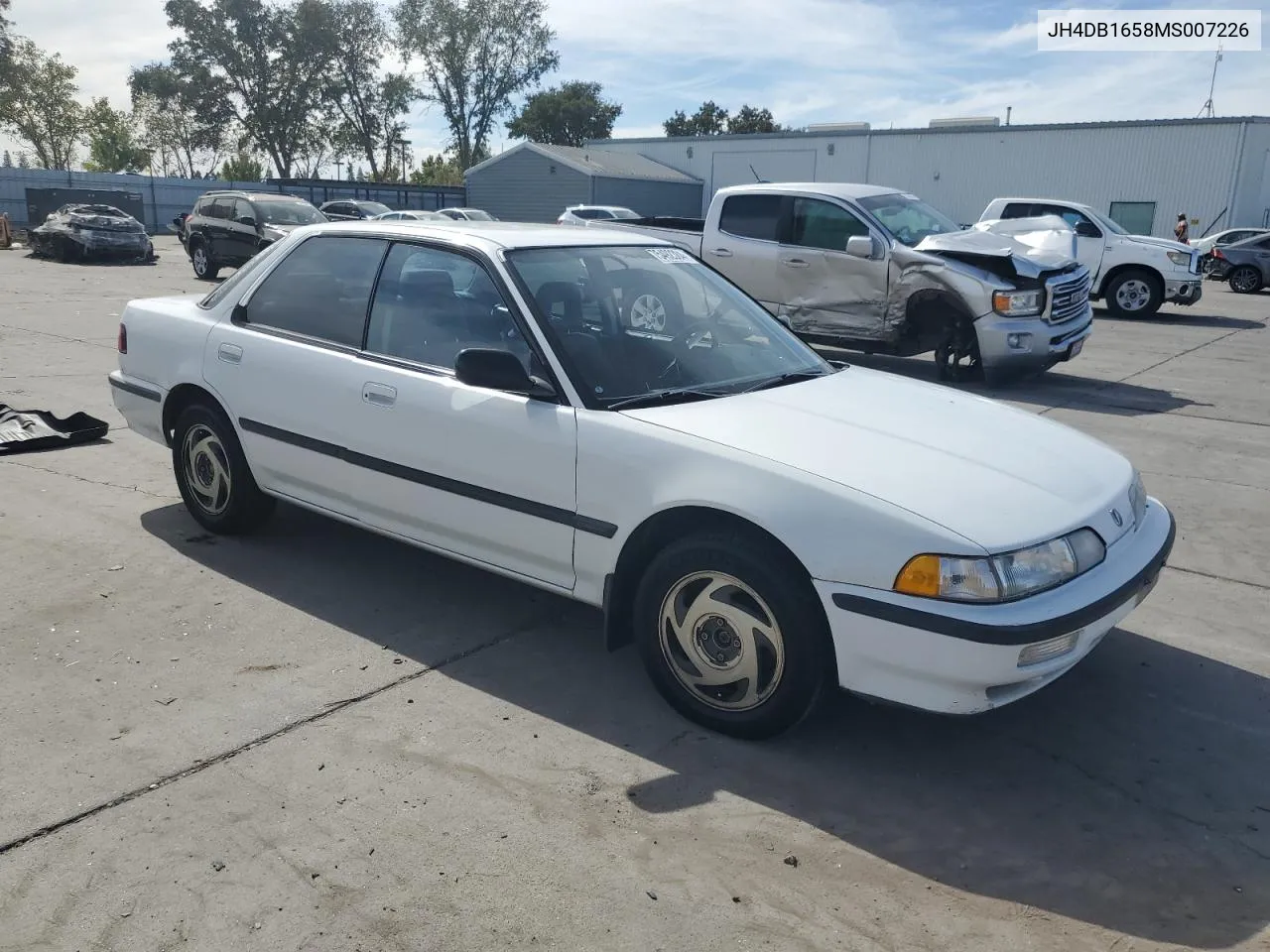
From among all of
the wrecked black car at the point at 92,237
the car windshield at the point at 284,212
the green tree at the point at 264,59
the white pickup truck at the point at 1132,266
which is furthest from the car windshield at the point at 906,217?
the green tree at the point at 264,59

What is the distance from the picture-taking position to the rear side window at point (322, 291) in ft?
14.7

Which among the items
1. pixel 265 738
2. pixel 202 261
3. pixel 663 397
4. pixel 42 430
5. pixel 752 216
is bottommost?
pixel 265 738

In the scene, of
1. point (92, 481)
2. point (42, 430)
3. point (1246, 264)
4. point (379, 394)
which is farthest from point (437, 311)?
point (1246, 264)

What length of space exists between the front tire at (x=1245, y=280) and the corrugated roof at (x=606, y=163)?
24863 millimetres

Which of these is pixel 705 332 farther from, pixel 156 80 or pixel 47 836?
pixel 156 80

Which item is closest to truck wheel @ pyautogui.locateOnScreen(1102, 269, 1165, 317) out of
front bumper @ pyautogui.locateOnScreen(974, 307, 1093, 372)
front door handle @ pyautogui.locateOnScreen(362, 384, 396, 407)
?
front bumper @ pyautogui.locateOnScreen(974, 307, 1093, 372)

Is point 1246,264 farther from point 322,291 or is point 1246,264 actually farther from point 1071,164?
point 322,291

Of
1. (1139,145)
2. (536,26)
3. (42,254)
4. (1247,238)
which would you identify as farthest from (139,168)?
(1247,238)

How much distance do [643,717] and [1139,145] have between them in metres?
37.6

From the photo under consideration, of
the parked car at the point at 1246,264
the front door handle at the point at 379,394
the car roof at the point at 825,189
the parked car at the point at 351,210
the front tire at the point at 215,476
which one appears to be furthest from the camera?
the parked car at the point at 351,210

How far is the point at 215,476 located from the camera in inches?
200

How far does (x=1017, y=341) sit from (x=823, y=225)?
2.39 metres

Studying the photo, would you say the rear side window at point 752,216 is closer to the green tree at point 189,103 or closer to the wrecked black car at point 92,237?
the wrecked black car at point 92,237

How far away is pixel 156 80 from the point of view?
199 feet
